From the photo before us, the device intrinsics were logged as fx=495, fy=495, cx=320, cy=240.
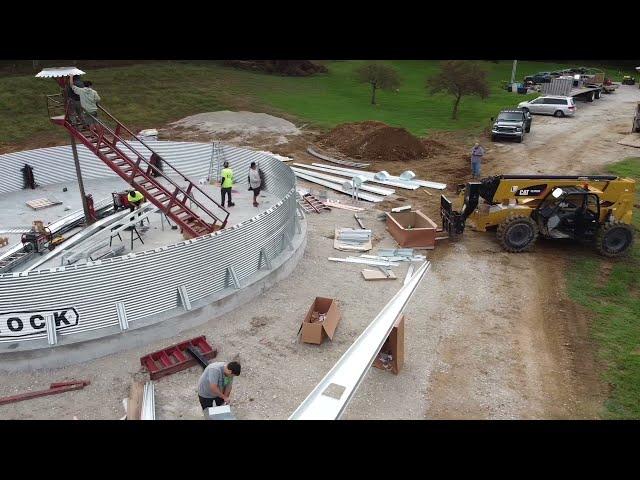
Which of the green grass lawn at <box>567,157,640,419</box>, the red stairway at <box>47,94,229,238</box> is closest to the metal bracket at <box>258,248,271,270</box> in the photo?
the red stairway at <box>47,94,229,238</box>

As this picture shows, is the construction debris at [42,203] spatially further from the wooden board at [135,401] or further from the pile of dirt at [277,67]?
the pile of dirt at [277,67]

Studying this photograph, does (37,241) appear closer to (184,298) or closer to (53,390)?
(184,298)

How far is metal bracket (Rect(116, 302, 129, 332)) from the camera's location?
9.61 m

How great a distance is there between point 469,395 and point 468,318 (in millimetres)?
2759

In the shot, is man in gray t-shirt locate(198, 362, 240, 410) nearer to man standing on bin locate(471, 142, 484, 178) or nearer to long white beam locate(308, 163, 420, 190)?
long white beam locate(308, 163, 420, 190)

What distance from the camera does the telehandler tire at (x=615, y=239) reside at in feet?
45.3

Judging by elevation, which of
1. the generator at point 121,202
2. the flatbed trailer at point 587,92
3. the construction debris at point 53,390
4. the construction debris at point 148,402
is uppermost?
the flatbed trailer at point 587,92

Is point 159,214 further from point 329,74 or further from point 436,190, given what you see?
point 329,74

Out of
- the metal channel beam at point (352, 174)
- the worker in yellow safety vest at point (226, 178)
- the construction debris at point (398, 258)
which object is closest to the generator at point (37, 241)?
the worker in yellow safety vest at point (226, 178)

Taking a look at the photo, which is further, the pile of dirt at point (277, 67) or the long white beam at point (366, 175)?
the pile of dirt at point (277, 67)

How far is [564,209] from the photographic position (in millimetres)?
14125

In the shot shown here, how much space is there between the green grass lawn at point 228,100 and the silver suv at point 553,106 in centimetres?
250

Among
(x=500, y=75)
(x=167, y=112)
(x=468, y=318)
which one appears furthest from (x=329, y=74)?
(x=468, y=318)

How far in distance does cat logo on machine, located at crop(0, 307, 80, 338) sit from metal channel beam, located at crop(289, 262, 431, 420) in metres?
5.49
